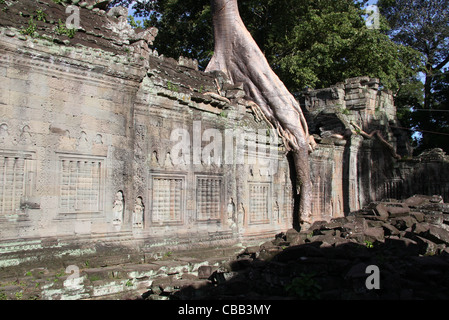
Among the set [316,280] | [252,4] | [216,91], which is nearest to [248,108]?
[216,91]

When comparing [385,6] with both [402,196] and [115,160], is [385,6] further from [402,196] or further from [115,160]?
[115,160]

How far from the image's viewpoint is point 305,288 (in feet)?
16.7

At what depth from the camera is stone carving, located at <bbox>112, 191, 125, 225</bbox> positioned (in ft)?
22.1

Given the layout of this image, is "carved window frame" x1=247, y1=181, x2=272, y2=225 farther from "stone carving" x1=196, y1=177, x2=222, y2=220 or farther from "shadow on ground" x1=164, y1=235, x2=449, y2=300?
"shadow on ground" x1=164, y1=235, x2=449, y2=300

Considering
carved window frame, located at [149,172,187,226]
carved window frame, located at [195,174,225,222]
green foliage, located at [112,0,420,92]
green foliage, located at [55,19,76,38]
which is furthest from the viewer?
green foliage, located at [112,0,420,92]

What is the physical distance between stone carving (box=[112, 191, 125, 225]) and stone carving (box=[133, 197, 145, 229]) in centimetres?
26

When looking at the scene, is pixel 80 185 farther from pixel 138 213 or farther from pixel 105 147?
pixel 138 213

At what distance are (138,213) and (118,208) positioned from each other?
40 centimetres

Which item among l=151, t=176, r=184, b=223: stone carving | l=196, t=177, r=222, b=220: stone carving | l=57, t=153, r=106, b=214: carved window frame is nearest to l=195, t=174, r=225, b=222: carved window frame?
l=196, t=177, r=222, b=220: stone carving

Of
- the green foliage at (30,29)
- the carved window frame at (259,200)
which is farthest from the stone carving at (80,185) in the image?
the carved window frame at (259,200)

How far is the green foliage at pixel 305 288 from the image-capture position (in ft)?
16.4

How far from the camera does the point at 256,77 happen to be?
1155cm

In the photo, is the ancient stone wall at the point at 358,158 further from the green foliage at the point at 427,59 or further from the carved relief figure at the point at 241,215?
the green foliage at the point at 427,59

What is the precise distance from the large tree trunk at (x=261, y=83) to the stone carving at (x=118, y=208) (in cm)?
529
